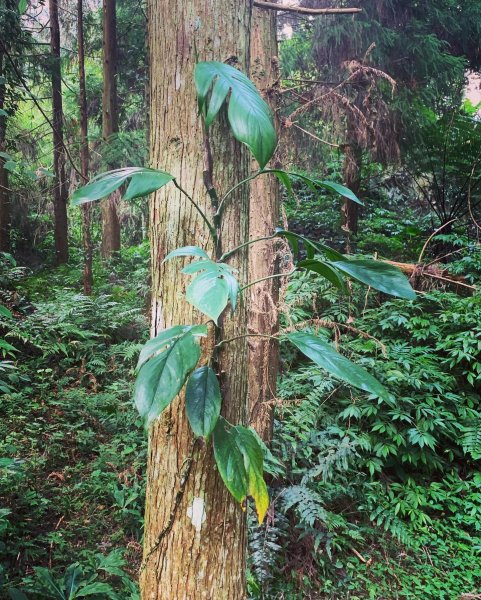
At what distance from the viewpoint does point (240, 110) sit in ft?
2.72

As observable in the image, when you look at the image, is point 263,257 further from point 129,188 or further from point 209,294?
point 209,294

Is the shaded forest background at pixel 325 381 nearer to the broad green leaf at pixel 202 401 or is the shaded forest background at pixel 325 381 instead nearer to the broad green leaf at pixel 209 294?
the broad green leaf at pixel 202 401

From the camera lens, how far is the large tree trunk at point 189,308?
1029 millimetres

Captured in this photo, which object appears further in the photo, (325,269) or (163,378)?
(325,269)

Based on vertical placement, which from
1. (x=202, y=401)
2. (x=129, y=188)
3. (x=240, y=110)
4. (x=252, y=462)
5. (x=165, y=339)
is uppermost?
(x=240, y=110)

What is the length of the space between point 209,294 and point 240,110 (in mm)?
402

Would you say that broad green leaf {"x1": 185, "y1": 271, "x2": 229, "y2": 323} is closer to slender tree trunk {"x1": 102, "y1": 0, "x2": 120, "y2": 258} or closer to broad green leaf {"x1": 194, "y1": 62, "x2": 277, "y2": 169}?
broad green leaf {"x1": 194, "y1": 62, "x2": 277, "y2": 169}

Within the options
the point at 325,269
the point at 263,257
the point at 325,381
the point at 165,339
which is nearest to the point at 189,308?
the point at 165,339

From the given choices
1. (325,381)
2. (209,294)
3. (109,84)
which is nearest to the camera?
(209,294)

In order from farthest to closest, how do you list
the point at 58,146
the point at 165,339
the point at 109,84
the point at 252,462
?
the point at 109,84 < the point at 58,146 < the point at 252,462 < the point at 165,339

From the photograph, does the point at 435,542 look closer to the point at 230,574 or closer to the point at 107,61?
the point at 230,574

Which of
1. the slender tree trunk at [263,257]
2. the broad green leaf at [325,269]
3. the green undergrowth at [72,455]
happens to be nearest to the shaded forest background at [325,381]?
the green undergrowth at [72,455]

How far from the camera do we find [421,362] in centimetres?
357

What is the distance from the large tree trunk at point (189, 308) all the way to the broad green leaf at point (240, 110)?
189 mm
